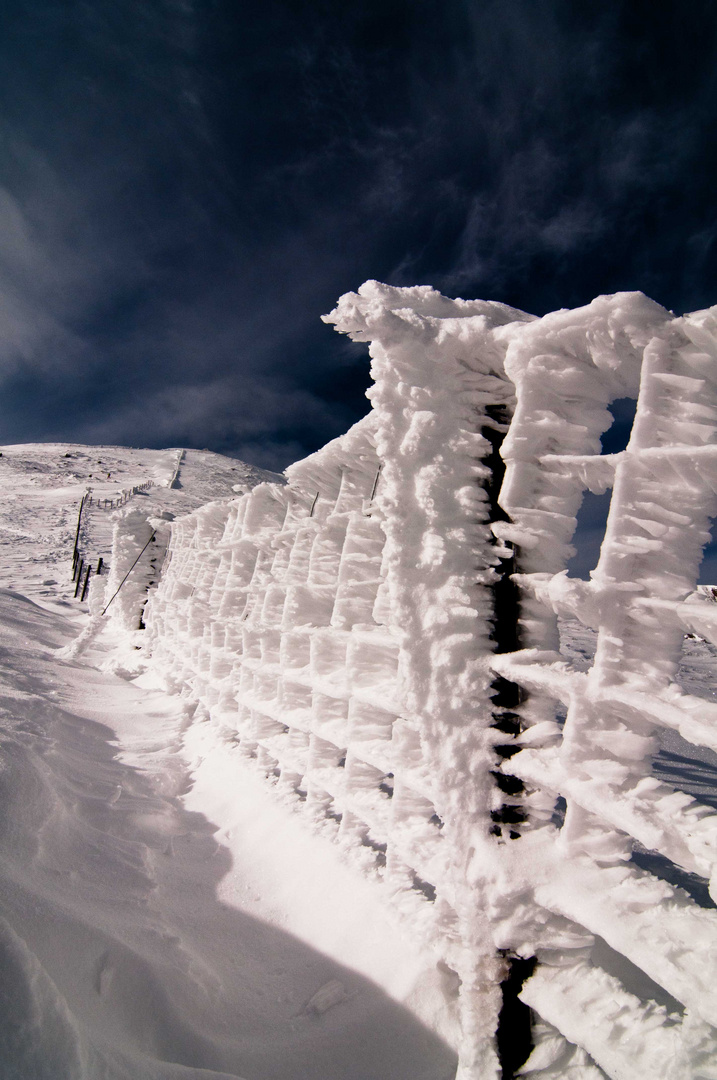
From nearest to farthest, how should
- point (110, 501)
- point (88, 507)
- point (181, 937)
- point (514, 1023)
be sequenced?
point (514, 1023) < point (181, 937) < point (88, 507) < point (110, 501)

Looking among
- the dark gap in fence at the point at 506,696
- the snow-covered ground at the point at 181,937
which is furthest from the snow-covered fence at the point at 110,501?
the dark gap in fence at the point at 506,696

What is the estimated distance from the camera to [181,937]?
1915 mm

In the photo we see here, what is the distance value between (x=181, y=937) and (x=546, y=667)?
5.90 ft

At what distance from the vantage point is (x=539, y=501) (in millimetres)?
1505

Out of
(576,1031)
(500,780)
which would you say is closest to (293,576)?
(500,780)

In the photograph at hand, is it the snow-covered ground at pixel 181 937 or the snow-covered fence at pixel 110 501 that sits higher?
the snow-covered fence at pixel 110 501

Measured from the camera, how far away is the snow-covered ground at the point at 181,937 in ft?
4.25

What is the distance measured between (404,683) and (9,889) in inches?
53.4

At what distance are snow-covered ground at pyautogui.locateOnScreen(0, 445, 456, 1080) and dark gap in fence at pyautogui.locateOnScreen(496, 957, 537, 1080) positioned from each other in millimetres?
→ 294

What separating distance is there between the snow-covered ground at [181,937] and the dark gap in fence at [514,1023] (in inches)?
11.6

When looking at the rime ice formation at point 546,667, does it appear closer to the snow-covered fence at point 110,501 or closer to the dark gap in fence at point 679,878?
the dark gap in fence at point 679,878

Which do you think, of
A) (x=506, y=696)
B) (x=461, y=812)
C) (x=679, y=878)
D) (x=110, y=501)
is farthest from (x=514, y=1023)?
(x=110, y=501)

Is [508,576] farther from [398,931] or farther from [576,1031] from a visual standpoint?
[398,931]

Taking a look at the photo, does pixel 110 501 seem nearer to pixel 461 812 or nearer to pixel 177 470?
pixel 177 470
